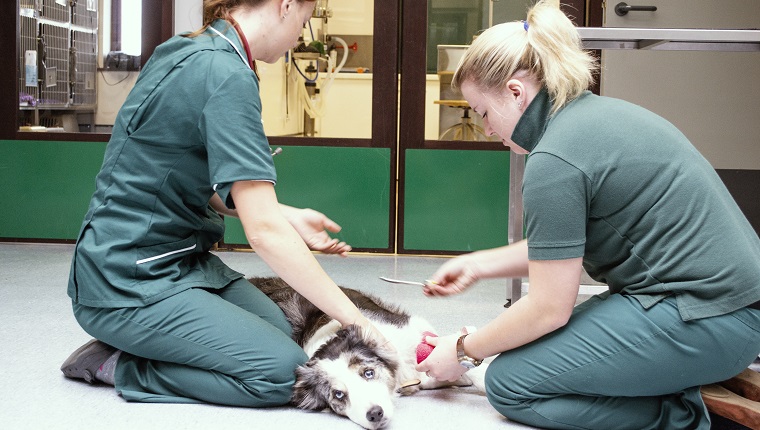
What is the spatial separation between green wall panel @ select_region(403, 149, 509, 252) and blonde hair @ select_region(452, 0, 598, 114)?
2.93 meters

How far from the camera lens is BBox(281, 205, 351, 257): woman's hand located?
204cm

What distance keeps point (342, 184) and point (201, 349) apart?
112 inches

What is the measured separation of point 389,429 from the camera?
187cm

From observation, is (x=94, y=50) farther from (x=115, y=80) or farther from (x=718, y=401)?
(x=718, y=401)

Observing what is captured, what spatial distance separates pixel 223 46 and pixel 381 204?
9.34 ft

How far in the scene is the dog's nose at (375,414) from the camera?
6.01 ft

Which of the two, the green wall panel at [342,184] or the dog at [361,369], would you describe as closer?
A: the dog at [361,369]

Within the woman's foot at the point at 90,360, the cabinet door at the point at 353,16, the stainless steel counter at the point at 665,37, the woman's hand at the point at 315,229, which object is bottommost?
the woman's foot at the point at 90,360

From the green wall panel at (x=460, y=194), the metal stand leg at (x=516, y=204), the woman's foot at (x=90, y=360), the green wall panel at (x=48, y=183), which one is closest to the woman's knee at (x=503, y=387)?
the woman's foot at (x=90, y=360)

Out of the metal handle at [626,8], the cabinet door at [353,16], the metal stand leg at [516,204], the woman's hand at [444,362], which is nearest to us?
the woman's hand at [444,362]

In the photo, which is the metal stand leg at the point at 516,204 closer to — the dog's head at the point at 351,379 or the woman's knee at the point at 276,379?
the dog's head at the point at 351,379

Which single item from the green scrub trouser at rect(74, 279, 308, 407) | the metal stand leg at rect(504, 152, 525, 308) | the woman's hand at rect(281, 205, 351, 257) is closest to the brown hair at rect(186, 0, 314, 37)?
the woman's hand at rect(281, 205, 351, 257)

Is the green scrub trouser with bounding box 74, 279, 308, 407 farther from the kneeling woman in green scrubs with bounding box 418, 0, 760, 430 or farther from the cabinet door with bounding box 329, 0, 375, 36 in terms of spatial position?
the cabinet door with bounding box 329, 0, 375, 36

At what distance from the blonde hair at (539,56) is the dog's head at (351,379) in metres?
0.69
